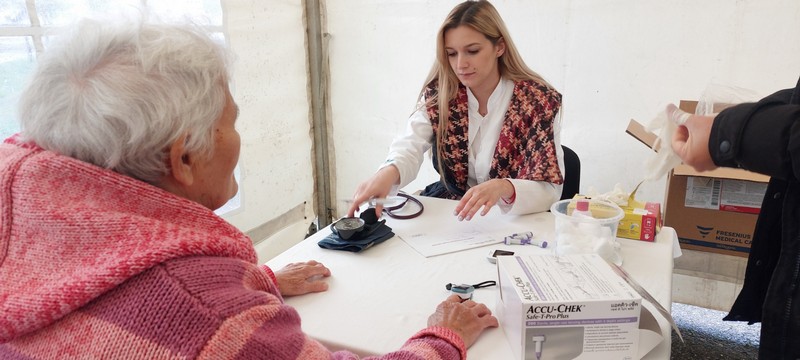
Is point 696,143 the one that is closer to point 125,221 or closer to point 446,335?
point 446,335

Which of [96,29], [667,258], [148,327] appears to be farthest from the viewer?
[667,258]

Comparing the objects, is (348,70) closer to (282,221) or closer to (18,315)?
(282,221)

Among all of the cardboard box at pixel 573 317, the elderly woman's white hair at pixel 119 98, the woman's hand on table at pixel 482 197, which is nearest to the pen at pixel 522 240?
the woman's hand on table at pixel 482 197

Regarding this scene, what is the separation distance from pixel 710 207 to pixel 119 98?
2342 mm

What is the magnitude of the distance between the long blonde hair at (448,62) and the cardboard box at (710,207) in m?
0.58

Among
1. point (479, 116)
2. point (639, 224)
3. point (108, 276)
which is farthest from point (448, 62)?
point (108, 276)

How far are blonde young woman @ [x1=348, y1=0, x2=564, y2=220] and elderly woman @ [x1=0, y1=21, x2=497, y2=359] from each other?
42.9 inches

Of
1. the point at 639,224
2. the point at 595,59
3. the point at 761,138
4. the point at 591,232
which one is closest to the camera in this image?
the point at 761,138

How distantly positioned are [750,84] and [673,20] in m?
0.45

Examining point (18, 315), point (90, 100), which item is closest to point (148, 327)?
point (18, 315)

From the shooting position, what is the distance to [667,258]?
51.3 inches

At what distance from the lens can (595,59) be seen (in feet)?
8.50

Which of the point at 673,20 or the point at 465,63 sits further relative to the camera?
the point at 673,20

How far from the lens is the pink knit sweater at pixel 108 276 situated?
22.6 inches
